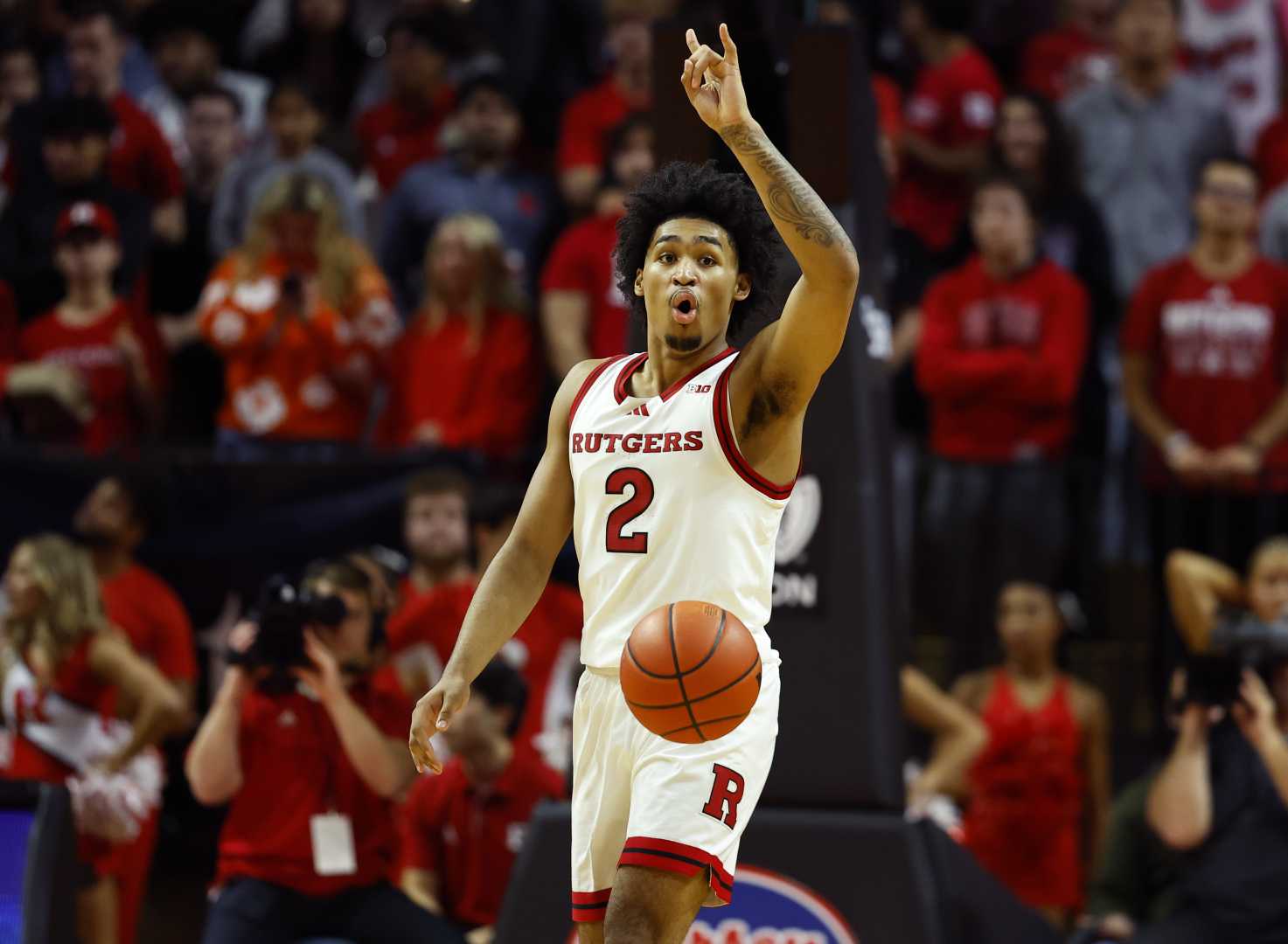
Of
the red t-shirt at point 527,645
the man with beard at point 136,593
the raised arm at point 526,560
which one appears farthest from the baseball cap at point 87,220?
the raised arm at point 526,560

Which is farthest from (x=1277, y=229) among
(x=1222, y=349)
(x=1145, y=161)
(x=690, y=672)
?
(x=690, y=672)

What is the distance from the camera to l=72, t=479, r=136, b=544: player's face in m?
9.14

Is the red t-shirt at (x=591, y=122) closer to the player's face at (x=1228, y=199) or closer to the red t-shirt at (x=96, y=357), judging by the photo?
the red t-shirt at (x=96, y=357)

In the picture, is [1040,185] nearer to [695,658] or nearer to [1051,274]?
[1051,274]

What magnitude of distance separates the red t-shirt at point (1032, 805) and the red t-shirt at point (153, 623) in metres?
3.55

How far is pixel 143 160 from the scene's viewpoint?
11359 mm

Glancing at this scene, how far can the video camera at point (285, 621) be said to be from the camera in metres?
6.63

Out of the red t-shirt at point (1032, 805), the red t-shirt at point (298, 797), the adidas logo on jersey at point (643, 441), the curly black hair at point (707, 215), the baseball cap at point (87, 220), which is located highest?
the baseball cap at point (87, 220)

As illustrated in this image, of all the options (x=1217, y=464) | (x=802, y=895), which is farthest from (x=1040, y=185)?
(x=802, y=895)

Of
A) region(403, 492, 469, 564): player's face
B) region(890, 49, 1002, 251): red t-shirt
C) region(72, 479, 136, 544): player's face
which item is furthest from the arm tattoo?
region(890, 49, 1002, 251): red t-shirt

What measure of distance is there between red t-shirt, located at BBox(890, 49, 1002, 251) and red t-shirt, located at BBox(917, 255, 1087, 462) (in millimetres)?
1281

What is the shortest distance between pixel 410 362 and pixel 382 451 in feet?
2.27

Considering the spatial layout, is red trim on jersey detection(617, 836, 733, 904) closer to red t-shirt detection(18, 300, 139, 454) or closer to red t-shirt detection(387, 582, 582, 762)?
red t-shirt detection(387, 582, 582, 762)

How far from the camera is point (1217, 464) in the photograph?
9203mm
